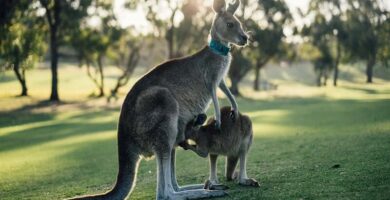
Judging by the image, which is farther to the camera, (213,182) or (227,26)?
(213,182)

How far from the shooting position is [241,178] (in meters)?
6.91

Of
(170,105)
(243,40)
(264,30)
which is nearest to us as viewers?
(170,105)

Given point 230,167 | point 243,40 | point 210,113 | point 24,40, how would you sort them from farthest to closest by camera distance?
point 24,40 < point 210,113 < point 230,167 < point 243,40

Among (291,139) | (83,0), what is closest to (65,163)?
(291,139)

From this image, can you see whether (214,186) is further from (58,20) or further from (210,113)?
(58,20)

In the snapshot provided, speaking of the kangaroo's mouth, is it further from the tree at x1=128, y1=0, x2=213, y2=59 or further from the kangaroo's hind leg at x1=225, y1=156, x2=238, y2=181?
the tree at x1=128, y1=0, x2=213, y2=59

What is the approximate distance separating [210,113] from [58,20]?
19.7 metres

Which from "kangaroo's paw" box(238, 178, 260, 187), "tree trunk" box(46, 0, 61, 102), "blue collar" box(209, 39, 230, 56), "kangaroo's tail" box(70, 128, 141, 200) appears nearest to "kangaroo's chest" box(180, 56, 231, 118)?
"blue collar" box(209, 39, 230, 56)

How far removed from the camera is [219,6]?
6789 mm

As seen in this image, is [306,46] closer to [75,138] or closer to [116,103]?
[116,103]

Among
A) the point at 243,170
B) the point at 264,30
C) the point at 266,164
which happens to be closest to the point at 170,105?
the point at 243,170

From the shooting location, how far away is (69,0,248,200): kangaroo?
19.4 ft

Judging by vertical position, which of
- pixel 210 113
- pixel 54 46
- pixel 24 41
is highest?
pixel 24 41

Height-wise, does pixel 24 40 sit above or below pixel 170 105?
above
